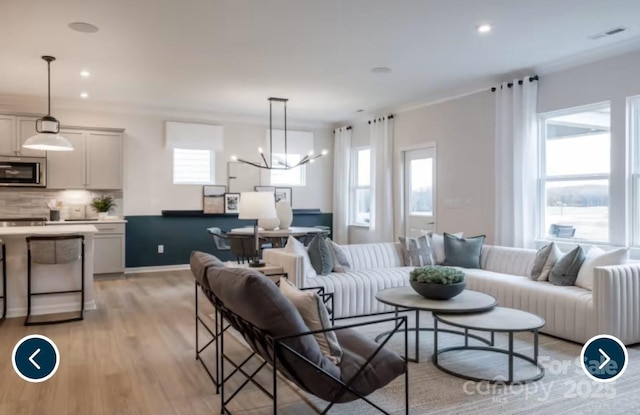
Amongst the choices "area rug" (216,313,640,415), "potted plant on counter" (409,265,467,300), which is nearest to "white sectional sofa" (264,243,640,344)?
"area rug" (216,313,640,415)

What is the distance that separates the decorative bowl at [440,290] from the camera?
3.48 m

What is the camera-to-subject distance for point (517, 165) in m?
5.62

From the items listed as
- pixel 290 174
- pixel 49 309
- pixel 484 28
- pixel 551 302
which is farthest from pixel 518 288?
pixel 290 174

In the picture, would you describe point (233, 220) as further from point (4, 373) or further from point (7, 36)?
point (4, 373)

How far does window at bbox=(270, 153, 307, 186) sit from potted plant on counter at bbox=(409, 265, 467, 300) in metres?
5.68

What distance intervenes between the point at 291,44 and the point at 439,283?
8.98 ft

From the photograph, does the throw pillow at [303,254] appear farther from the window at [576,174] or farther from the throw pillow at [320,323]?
the window at [576,174]

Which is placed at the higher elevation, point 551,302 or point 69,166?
point 69,166

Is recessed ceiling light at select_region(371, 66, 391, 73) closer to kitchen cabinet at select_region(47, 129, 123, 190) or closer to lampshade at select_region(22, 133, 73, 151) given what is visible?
lampshade at select_region(22, 133, 73, 151)

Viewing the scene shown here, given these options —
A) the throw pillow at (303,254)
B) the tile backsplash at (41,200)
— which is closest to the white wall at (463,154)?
the throw pillow at (303,254)

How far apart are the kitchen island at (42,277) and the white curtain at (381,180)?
14.5 feet

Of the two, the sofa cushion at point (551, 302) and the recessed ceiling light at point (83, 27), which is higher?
the recessed ceiling light at point (83, 27)

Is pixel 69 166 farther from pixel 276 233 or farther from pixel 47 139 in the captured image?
pixel 276 233

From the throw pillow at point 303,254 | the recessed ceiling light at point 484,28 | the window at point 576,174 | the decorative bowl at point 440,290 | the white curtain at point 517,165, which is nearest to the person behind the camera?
the decorative bowl at point 440,290
